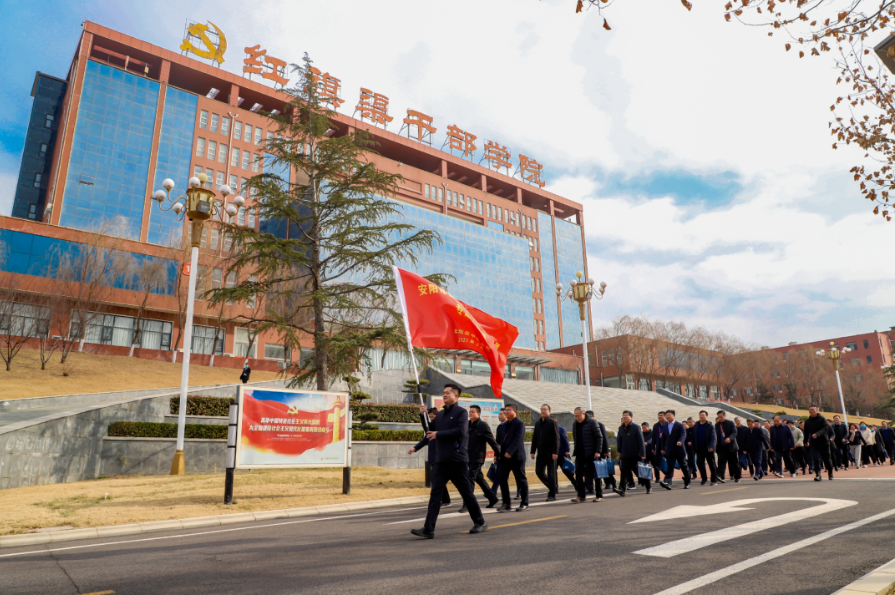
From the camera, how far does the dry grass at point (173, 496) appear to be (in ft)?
30.3

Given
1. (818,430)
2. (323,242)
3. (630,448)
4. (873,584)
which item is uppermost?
(323,242)

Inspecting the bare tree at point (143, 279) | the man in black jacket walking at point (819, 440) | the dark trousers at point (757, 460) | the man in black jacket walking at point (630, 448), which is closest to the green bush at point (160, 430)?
the man in black jacket walking at point (630, 448)

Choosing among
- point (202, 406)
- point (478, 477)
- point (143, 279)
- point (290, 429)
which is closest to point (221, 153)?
point (143, 279)

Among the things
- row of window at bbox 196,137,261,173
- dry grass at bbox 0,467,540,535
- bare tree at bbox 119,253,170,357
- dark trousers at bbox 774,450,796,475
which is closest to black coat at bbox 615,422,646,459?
dry grass at bbox 0,467,540,535

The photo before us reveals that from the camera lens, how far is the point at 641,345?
232 feet

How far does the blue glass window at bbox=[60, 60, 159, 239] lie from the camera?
58188 millimetres

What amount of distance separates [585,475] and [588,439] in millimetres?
823

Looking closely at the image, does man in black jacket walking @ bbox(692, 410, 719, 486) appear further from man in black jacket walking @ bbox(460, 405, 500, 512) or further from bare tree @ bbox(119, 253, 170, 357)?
bare tree @ bbox(119, 253, 170, 357)

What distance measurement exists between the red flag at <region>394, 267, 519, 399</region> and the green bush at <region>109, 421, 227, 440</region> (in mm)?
11026

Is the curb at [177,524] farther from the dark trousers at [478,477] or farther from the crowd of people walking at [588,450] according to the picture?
the dark trousers at [478,477]

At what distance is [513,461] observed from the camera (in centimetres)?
1065

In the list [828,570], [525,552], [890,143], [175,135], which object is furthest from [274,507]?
[175,135]

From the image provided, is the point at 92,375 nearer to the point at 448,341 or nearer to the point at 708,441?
the point at 448,341

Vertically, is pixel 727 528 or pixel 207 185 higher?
pixel 207 185
